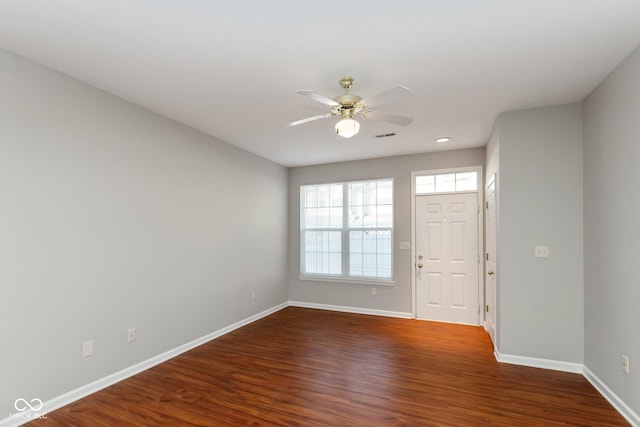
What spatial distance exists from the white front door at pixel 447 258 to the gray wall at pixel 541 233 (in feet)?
4.45

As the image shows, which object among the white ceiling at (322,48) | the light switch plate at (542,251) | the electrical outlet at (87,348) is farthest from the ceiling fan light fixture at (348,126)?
the electrical outlet at (87,348)

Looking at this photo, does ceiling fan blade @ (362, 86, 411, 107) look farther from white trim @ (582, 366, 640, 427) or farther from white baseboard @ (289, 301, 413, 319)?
white baseboard @ (289, 301, 413, 319)

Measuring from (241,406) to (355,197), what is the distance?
3.74m

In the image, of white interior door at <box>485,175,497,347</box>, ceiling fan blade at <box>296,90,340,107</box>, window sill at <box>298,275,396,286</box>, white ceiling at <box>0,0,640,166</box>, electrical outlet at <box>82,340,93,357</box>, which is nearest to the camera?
white ceiling at <box>0,0,640,166</box>

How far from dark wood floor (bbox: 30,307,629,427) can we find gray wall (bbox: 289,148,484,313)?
1239mm

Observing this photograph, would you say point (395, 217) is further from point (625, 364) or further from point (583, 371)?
point (625, 364)

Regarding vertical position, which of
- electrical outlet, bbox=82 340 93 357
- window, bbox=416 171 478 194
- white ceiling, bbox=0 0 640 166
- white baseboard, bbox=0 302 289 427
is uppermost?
white ceiling, bbox=0 0 640 166

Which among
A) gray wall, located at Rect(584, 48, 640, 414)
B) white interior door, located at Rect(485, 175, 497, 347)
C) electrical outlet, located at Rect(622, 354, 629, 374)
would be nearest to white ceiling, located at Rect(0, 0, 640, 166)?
gray wall, located at Rect(584, 48, 640, 414)

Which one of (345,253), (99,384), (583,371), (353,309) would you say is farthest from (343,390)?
(345,253)

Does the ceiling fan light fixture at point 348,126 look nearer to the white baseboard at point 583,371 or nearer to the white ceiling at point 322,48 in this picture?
the white ceiling at point 322,48

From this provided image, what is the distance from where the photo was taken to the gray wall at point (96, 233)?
2246 millimetres

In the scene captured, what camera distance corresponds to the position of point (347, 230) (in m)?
5.58

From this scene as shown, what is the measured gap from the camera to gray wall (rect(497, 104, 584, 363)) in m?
3.08

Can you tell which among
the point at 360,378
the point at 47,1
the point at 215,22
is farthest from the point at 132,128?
the point at 360,378
